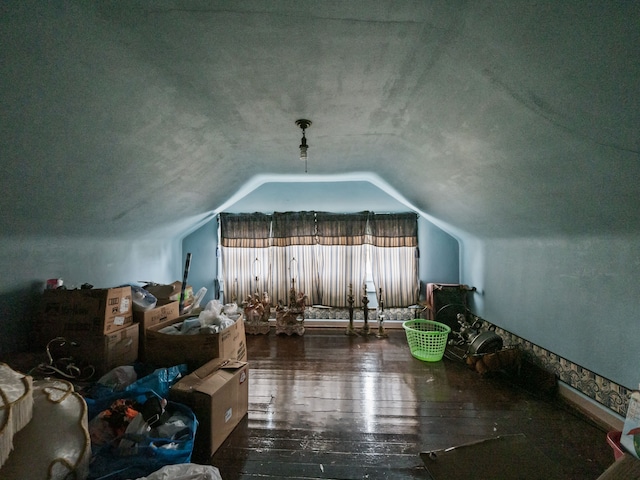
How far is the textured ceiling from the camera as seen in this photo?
955 millimetres

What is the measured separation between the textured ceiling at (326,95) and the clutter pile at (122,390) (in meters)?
0.79

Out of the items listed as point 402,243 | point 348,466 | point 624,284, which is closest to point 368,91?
point 624,284

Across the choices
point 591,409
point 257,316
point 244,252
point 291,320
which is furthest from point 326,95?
point 244,252

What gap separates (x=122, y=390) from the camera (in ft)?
5.48

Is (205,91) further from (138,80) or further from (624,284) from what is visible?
(624,284)

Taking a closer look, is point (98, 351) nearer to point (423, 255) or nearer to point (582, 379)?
point (582, 379)

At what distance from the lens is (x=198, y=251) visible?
14.7ft

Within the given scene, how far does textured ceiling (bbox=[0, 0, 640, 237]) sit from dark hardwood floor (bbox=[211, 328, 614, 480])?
4.47 feet

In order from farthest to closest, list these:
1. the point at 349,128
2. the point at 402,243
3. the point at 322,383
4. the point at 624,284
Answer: the point at 402,243, the point at 322,383, the point at 349,128, the point at 624,284

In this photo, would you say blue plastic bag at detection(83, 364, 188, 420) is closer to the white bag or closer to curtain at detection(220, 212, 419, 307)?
the white bag

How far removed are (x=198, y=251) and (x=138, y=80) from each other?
3.52m

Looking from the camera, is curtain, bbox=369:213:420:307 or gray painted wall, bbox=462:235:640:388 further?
curtain, bbox=369:213:420:307

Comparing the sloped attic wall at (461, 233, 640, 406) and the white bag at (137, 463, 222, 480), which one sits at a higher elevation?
the sloped attic wall at (461, 233, 640, 406)

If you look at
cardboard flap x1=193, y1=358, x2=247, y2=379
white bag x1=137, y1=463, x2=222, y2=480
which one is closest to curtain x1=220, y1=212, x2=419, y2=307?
cardboard flap x1=193, y1=358, x2=247, y2=379
